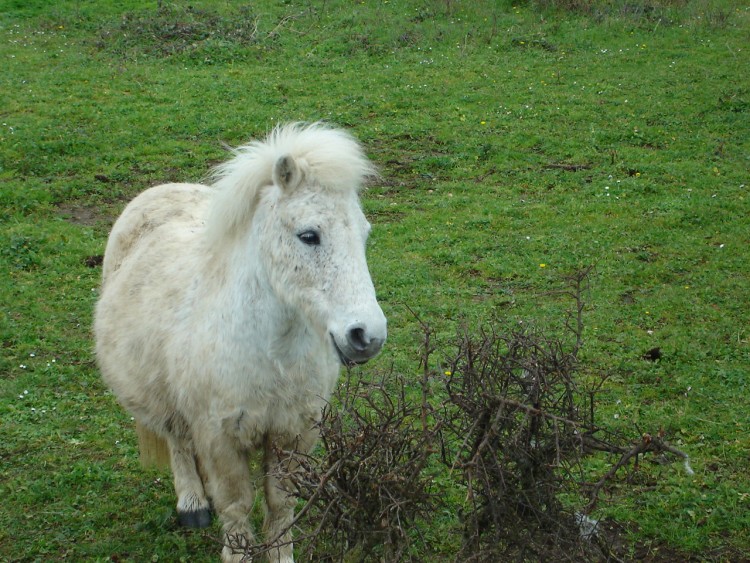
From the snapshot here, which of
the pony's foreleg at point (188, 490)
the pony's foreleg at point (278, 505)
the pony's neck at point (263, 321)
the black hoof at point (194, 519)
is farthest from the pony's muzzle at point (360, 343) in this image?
the black hoof at point (194, 519)

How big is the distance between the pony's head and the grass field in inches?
38.2

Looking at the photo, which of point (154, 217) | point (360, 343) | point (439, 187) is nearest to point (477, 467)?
point (360, 343)

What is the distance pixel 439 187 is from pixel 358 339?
6853 millimetres

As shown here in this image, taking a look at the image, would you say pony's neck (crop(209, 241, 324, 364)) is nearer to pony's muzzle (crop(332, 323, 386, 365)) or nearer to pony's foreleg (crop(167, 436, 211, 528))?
pony's muzzle (crop(332, 323, 386, 365))

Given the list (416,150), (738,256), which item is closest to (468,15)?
(416,150)

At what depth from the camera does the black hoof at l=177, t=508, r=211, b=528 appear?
4.79 m

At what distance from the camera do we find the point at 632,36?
48.2 feet

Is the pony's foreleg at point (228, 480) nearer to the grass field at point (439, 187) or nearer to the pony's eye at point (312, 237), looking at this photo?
the grass field at point (439, 187)

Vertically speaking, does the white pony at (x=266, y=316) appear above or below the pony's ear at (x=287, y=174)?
below

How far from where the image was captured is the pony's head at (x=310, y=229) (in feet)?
11.1

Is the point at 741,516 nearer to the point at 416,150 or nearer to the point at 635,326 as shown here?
the point at 635,326

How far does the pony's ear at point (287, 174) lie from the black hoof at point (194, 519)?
2.19m

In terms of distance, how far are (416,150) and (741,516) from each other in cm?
740

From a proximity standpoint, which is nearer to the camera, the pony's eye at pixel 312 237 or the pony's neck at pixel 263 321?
the pony's eye at pixel 312 237
